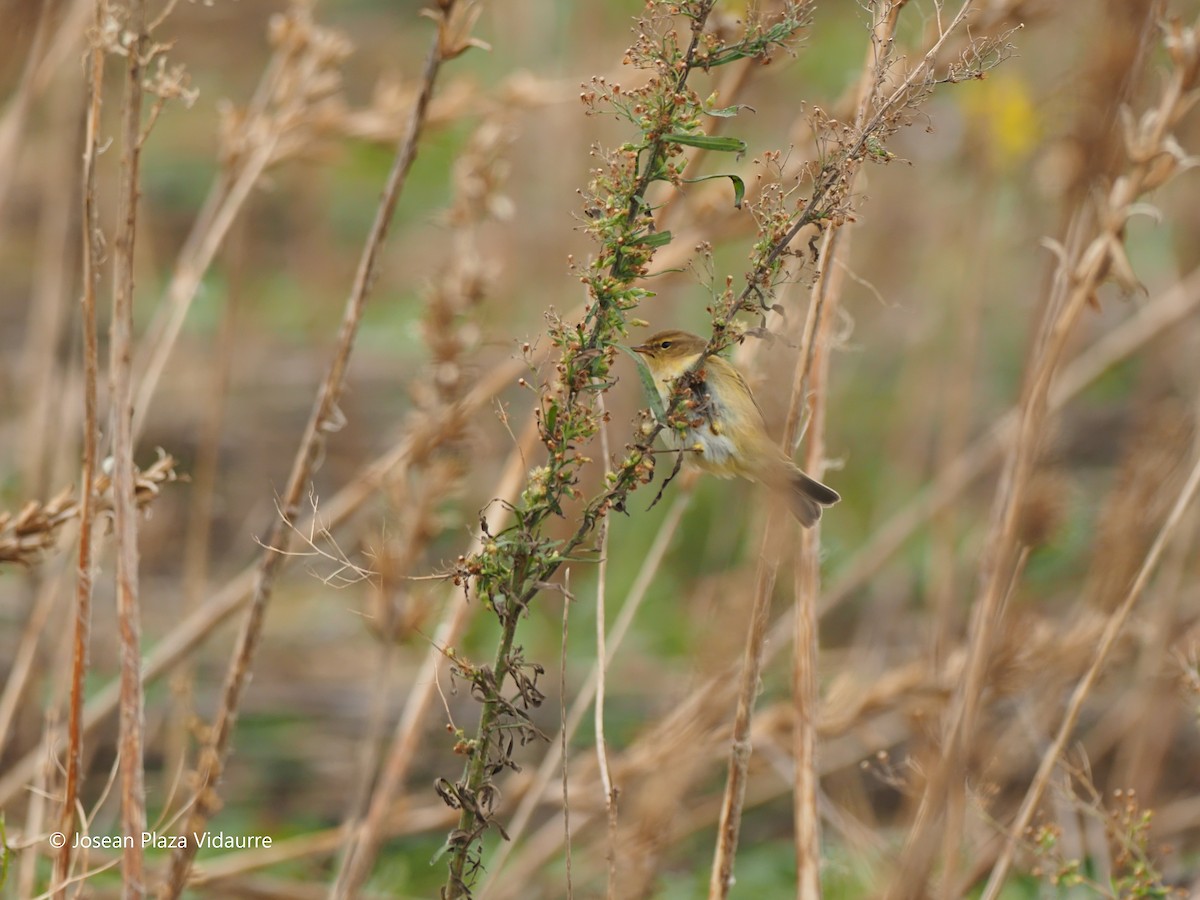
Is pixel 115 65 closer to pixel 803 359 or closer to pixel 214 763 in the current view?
pixel 214 763

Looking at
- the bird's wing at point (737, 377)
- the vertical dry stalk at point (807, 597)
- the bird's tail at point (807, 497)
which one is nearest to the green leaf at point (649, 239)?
the vertical dry stalk at point (807, 597)

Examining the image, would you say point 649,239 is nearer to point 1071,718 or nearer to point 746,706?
point 746,706

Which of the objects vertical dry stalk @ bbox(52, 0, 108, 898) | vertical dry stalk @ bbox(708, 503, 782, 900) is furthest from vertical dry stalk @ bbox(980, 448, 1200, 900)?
vertical dry stalk @ bbox(52, 0, 108, 898)

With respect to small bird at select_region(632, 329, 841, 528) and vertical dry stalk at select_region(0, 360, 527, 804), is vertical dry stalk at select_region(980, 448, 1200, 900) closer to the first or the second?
small bird at select_region(632, 329, 841, 528)

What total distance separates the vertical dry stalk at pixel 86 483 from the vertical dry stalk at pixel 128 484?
38 millimetres

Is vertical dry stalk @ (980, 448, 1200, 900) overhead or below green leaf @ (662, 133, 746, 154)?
below

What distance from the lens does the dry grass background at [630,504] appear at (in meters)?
1.89

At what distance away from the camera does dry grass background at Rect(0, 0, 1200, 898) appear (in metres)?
1.89

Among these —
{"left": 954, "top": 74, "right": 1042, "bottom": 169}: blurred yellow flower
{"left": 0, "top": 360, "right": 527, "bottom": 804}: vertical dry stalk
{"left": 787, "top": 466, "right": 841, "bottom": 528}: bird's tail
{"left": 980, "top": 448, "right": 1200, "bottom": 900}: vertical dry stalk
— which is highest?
{"left": 954, "top": 74, "right": 1042, "bottom": 169}: blurred yellow flower

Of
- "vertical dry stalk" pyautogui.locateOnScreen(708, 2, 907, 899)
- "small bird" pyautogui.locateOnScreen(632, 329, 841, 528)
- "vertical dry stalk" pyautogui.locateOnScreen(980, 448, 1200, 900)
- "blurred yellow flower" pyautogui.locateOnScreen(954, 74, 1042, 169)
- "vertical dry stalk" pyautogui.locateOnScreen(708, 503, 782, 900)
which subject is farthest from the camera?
"blurred yellow flower" pyautogui.locateOnScreen(954, 74, 1042, 169)

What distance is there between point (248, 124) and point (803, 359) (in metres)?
1.25

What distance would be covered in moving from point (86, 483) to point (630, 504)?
10.8 feet

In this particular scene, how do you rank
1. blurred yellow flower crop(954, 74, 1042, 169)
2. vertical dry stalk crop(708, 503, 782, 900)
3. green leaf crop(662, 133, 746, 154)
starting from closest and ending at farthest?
1. green leaf crop(662, 133, 746, 154)
2. vertical dry stalk crop(708, 503, 782, 900)
3. blurred yellow flower crop(954, 74, 1042, 169)

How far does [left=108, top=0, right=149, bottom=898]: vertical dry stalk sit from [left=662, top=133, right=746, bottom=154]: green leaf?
683 mm
